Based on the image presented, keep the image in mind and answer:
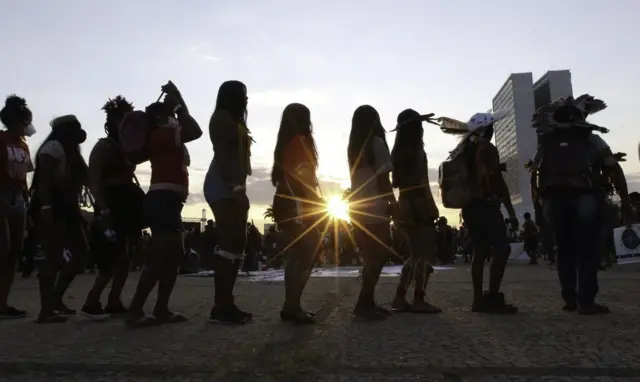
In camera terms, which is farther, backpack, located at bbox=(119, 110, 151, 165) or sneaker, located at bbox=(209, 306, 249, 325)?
backpack, located at bbox=(119, 110, 151, 165)

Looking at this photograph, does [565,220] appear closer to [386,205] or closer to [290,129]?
[386,205]

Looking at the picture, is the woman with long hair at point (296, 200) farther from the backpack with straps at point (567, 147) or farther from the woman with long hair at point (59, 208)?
the backpack with straps at point (567, 147)

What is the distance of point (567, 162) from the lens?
Answer: 5402mm

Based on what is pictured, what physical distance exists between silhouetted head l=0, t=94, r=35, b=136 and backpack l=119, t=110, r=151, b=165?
152 cm

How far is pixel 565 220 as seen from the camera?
5.49 metres

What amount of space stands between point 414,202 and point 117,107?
2.91 metres

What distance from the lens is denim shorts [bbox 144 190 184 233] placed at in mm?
4699

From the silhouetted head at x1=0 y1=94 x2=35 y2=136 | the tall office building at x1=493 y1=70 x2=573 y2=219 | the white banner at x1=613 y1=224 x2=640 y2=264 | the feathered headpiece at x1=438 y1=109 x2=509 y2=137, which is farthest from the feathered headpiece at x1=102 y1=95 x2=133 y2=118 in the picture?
the tall office building at x1=493 y1=70 x2=573 y2=219

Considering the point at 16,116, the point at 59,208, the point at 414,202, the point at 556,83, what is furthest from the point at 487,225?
the point at 556,83

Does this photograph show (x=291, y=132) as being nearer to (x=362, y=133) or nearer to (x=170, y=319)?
(x=362, y=133)

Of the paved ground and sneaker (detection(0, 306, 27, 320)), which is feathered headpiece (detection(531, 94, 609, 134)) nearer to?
the paved ground

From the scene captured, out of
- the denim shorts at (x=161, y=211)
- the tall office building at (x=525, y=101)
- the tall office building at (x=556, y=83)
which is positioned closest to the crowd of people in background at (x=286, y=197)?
the denim shorts at (x=161, y=211)

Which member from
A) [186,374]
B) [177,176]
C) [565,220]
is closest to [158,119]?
[177,176]

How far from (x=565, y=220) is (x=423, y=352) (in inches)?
107
